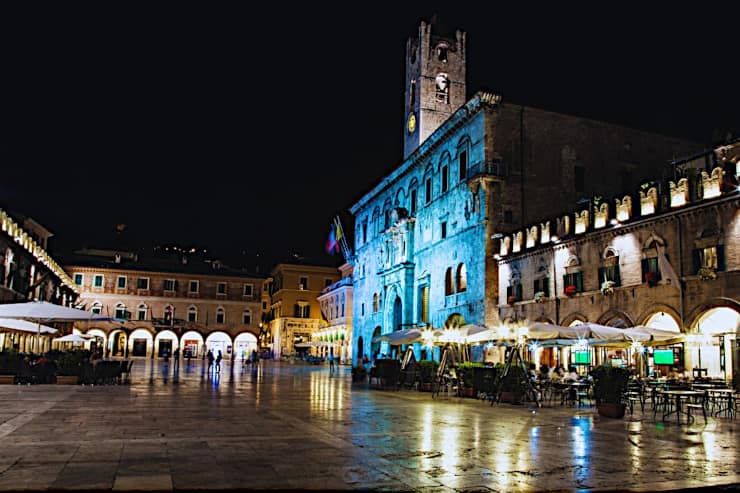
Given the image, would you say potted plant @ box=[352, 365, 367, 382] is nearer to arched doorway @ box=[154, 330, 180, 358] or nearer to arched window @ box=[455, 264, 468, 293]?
arched window @ box=[455, 264, 468, 293]

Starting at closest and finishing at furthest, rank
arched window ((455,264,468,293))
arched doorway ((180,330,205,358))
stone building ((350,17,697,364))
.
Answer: stone building ((350,17,697,364)) < arched window ((455,264,468,293)) < arched doorway ((180,330,205,358))

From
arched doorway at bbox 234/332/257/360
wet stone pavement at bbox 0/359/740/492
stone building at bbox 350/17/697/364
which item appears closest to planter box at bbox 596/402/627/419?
wet stone pavement at bbox 0/359/740/492

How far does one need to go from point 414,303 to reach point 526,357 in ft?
50.0

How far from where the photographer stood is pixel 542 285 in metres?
32.2

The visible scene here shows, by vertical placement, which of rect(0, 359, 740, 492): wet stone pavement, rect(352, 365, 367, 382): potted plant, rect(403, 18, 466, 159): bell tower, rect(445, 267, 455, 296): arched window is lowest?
rect(352, 365, 367, 382): potted plant

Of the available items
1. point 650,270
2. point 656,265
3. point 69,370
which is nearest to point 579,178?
point 650,270

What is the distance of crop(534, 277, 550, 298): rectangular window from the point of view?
105 feet

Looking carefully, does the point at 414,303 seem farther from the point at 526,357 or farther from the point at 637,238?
the point at 637,238

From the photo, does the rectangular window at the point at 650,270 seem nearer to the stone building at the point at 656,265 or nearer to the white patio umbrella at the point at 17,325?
the stone building at the point at 656,265

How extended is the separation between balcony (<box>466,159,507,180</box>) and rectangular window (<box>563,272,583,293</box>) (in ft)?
27.2

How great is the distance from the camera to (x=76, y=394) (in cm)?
1828

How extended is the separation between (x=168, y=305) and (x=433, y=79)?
40930mm

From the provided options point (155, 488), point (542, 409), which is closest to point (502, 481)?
point (155, 488)

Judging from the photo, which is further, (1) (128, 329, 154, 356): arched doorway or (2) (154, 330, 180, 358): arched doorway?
(2) (154, 330, 180, 358): arched doorway
